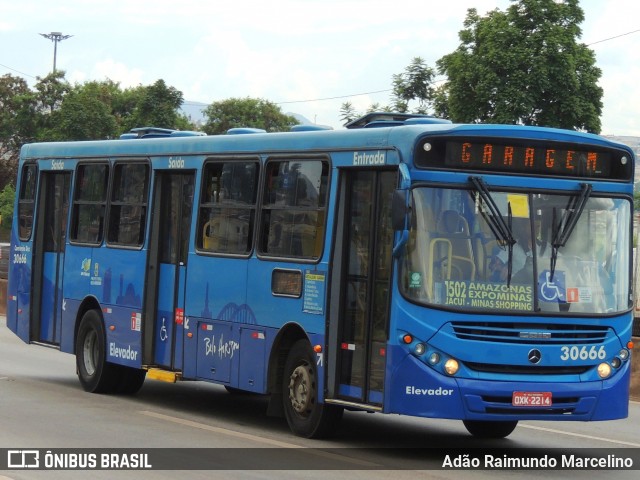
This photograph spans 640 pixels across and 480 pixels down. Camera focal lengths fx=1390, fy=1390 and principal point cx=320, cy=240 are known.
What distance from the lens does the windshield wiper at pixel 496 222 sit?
38.7 ft

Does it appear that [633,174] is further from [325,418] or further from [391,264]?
[325,418]

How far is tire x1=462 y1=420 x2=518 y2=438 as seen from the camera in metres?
13.7

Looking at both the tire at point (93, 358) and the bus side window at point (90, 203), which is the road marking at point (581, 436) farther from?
the bus side window at point (90, 203)

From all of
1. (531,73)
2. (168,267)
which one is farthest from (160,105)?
(168,267)

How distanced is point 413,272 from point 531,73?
21.5m

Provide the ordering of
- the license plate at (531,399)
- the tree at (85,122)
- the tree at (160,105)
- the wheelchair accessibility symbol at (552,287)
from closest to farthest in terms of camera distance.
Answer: the license plate at (531,399) → the wheelchair accessibility symbol at (552,287) → the tree at (160,105) → the tree at (85,122)

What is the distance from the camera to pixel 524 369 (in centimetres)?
1173

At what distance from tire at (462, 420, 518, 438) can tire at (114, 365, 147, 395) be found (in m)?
A: 5.00

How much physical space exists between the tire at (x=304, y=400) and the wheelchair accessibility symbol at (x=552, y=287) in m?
2.30

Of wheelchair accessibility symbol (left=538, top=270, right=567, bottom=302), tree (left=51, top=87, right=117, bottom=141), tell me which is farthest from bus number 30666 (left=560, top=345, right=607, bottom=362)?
tree (left=51, top=87, right=117, bottom=141)

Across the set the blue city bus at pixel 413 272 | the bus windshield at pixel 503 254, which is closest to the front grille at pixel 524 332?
the blue city bus at pixel 413 272

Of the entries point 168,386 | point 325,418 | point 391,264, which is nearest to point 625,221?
point 391,264

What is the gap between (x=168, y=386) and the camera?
18562 millimetres

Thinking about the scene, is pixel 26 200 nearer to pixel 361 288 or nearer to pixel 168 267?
pixel 168 267
